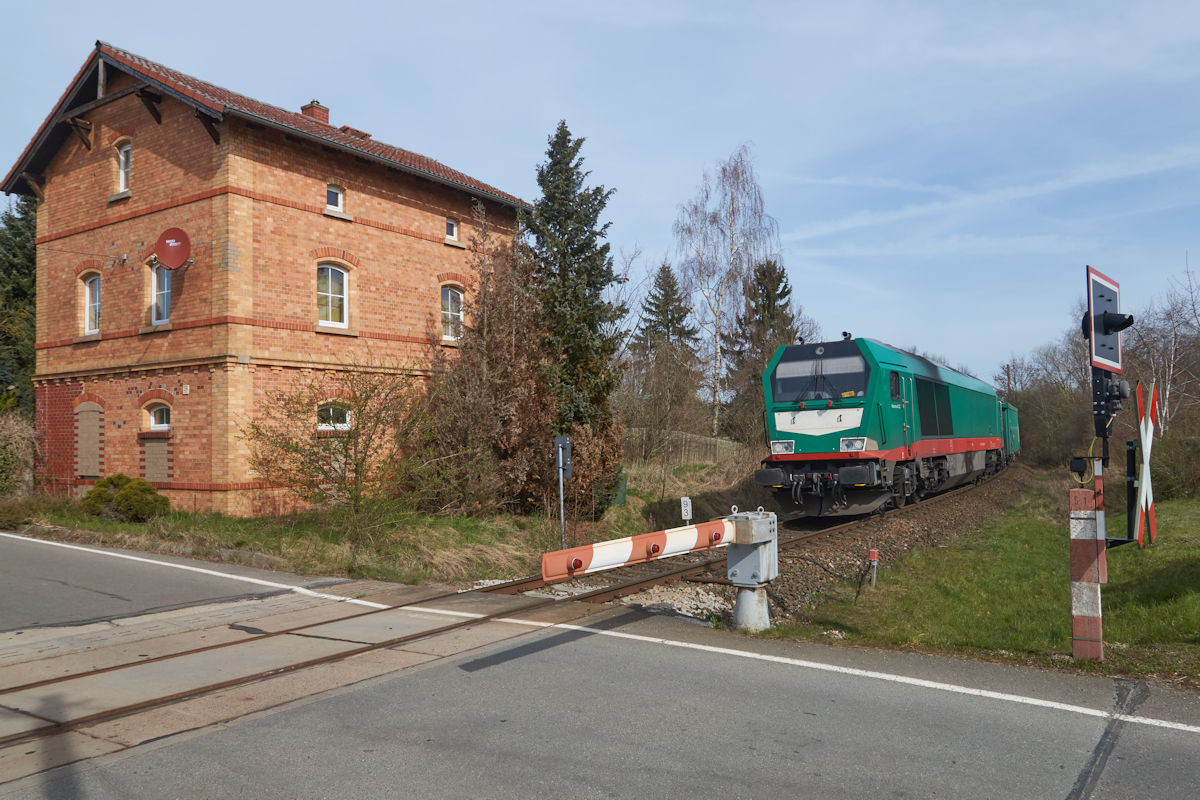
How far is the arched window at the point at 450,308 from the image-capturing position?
69.0ft

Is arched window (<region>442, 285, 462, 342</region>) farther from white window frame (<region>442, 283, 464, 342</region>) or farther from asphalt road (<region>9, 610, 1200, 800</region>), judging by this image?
asphalt road (<region>9, 610, 1200, 800</region>)

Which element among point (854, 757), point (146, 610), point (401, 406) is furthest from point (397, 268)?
point (854, 757)

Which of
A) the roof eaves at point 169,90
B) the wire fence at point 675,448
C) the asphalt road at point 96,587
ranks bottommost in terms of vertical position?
the asphalt road at point 96,587

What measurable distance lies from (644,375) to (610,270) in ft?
28.2

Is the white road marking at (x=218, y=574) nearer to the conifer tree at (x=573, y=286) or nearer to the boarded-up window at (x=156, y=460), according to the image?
the boarded-up window at (x=156, y=460)

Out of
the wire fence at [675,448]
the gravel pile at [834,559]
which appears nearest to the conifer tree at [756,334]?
the wire fence at [675,448]

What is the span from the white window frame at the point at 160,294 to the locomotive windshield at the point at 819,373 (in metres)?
12.9

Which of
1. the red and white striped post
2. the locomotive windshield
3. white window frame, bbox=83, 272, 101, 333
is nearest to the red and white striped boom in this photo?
the red and white striped post

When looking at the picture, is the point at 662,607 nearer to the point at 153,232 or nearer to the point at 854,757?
the point at 854,757

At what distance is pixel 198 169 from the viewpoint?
17406 millimetres

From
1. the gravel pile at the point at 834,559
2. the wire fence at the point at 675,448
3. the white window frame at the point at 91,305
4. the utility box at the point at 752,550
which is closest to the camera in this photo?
the utility box at the point at 752,550

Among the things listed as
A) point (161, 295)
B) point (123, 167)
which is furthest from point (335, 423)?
point (123, 167)

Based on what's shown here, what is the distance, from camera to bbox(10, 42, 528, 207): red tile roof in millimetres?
16547

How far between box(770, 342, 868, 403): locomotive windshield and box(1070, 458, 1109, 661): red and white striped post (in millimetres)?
8992
